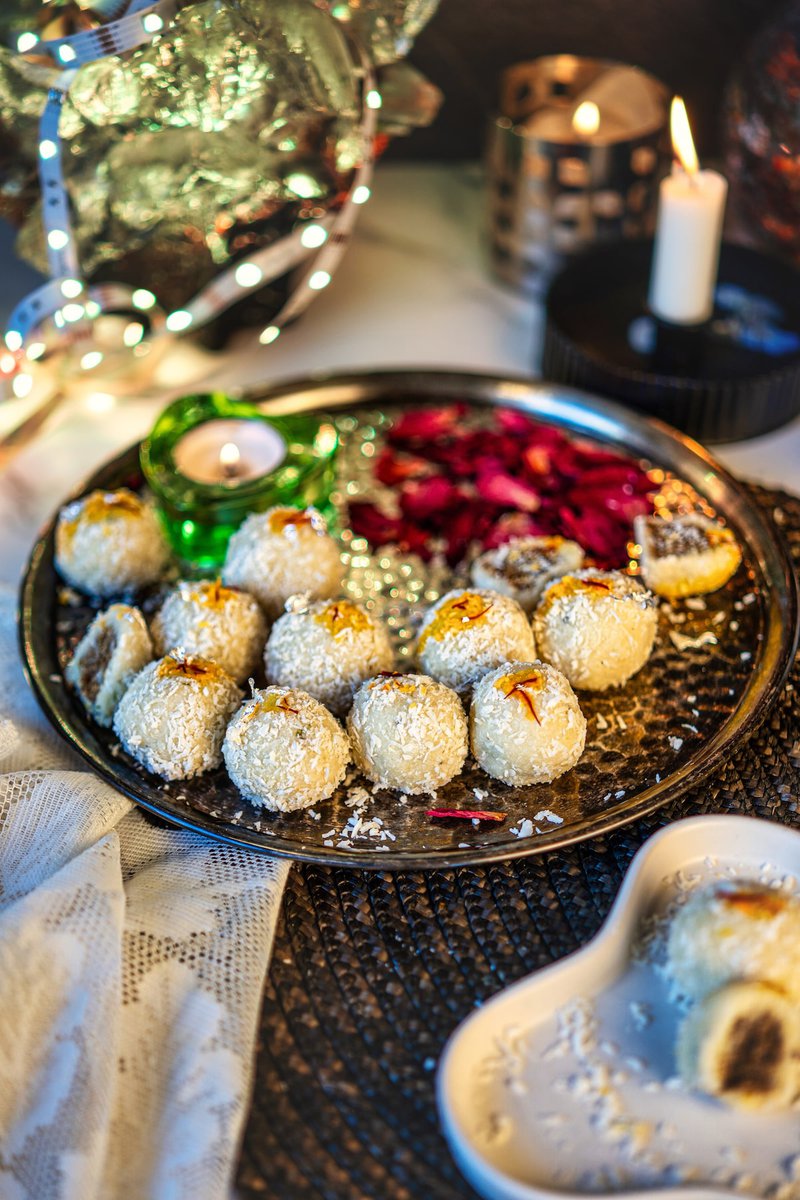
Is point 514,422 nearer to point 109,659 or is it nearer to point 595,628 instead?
point 595,628

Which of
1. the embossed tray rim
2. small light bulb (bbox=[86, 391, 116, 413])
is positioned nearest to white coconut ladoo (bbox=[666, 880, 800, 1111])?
the embossed tray rim

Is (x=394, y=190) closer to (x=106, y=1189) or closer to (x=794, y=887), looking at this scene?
(x=794, y=887)

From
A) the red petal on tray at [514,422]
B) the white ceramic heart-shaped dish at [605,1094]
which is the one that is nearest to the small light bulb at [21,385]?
the red petal on tray at [514,422]

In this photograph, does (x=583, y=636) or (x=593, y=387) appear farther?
(x=593, y=387)

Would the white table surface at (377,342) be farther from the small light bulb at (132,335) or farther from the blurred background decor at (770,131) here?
the blurred background decor at (770,131)

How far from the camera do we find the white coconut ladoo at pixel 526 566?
90 centimetres

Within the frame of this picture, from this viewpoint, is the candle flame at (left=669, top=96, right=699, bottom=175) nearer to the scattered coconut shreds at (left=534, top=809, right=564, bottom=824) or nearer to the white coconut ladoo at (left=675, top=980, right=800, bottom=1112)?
the scattered coconut shreds at (left=534, top=809, right=564, bottom=824)

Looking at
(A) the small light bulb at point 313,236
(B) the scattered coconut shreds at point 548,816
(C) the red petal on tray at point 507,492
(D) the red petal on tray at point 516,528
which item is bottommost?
(B) the scattered coconut shreds at point 548,816

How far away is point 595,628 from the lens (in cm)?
83

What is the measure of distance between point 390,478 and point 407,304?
0.34 m

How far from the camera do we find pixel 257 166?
1.06 m

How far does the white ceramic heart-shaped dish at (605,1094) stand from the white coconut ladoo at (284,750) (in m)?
0.18

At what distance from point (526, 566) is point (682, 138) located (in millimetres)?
413

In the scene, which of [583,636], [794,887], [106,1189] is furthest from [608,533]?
[106,1189]
